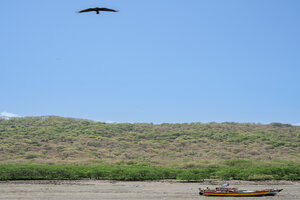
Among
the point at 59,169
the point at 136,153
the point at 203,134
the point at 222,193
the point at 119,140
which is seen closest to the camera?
the point at 222,193

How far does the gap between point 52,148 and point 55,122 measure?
3328cm

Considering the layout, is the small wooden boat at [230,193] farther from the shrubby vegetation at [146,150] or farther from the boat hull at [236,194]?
the shrubby vegetation at [146,150]

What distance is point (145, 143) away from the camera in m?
72.8

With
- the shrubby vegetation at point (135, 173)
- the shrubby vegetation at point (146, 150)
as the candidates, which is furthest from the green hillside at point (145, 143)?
the shrubby vegetation at point (135, 173)

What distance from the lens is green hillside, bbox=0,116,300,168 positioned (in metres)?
55.5

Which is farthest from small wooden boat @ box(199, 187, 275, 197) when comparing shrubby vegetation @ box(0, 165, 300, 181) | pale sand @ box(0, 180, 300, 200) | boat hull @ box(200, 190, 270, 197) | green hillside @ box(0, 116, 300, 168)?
green hillside @ box(0, 116, 300, 168)

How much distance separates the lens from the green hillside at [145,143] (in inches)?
2185

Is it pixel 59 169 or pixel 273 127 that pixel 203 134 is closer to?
pixel 273 127

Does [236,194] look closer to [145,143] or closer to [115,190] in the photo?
[115,190]

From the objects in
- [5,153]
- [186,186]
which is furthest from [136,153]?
[186,186]

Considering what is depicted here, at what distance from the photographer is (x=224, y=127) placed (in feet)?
312

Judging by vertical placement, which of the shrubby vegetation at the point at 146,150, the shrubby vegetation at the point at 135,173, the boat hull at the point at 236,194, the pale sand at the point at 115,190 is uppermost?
the shrubby vegetation at the point at 146,150

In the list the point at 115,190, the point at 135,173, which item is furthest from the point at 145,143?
the point at 115,190

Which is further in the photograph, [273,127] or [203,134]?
[273,127]
